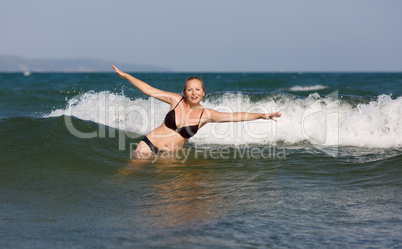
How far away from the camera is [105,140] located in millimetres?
7945

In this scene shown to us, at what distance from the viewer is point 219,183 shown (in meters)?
5.10

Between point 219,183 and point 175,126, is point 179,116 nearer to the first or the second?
point 175,126

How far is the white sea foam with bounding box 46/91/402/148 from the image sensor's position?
8.15 m

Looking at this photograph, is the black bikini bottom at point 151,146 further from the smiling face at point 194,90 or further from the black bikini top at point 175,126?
the smiling face at point 194,90

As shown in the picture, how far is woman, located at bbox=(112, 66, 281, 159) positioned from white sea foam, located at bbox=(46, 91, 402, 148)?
2.21m

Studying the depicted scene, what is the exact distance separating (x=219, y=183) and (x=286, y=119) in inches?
190

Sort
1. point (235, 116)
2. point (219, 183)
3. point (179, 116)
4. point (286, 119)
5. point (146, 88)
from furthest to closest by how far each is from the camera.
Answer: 1. point (286, 119)
2. point (179, 116)
3. point (146, 88)
4. point (235, 116)
5. point (219, 183)

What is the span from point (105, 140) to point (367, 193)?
485 cm

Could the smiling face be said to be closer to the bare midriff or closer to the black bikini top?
the black bikini top

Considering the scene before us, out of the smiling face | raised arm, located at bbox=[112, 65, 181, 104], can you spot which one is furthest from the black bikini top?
the smiling face

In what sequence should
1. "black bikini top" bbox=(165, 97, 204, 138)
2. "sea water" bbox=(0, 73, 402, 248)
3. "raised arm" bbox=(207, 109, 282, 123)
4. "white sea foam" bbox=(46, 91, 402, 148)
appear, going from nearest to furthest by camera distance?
"sea water" bbox=(0, 73, 402, 248), "raised arm" bbox=(207, 109, 282, 123), "black bikini top" bbox=(165, 97, 204, 138), "white sea foam" bbox=(46, 91, 402, 148)

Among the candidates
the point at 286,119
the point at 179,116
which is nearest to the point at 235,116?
the point at 179,116

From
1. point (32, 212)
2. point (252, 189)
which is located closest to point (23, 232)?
point (32, 212)

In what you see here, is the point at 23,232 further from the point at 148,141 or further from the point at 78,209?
the point at 148,141
